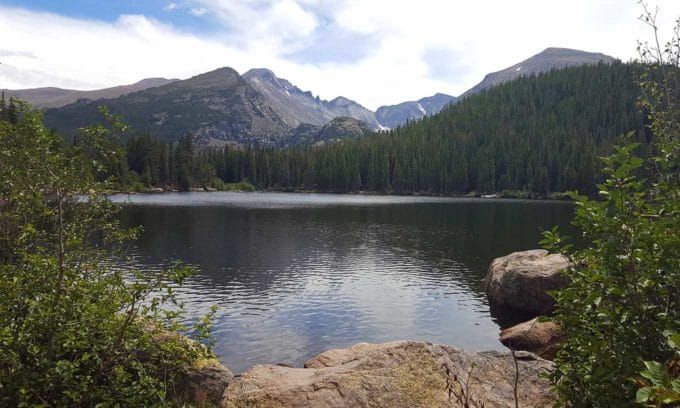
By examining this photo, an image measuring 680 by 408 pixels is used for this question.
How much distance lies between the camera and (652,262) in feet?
17.3

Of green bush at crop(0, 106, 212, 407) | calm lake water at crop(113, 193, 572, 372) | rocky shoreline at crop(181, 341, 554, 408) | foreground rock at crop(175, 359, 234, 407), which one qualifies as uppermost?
green bush at crop(0, 106, 212, 407)

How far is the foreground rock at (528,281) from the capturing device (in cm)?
2775

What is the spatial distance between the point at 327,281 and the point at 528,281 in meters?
16.7

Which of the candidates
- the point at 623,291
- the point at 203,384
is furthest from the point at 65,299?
the point at 623,291

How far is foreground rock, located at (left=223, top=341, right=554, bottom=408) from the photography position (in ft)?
29.1

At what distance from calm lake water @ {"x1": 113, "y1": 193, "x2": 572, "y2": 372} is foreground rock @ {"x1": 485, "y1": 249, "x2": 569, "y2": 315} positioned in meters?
1.19

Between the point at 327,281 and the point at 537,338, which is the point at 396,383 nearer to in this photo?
the point at 537,338

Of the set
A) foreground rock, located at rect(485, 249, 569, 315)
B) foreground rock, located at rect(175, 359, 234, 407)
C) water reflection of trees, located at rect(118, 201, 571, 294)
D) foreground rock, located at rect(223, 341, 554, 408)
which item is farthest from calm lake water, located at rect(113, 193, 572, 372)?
foreground rock, located at rect(223, 341, 554, 408)

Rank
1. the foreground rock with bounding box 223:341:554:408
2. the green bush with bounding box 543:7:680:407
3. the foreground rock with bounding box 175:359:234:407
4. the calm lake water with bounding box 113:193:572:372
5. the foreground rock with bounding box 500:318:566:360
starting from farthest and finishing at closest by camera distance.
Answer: the calm lake water with bounding box 113:193:572:372 → the foreground rock with bounding box 500:318:566:360 → the foreground rock with bounding box 175:359:234:407 → the foreground rock with bounding box 223:341:554:408 → the green bush with bounding box 543:7:680:407

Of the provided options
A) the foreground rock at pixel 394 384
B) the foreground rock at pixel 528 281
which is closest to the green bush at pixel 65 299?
the foreground rock at pixel 394 384

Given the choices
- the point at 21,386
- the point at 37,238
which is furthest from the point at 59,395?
the point at 37,238

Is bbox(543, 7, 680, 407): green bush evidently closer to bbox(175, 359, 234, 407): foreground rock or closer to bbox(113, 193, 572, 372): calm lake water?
bbox(175, 359, 234, 407): foreground rock

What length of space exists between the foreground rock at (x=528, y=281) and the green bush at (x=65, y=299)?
2419 centimetres

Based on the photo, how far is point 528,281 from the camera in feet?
94.0
